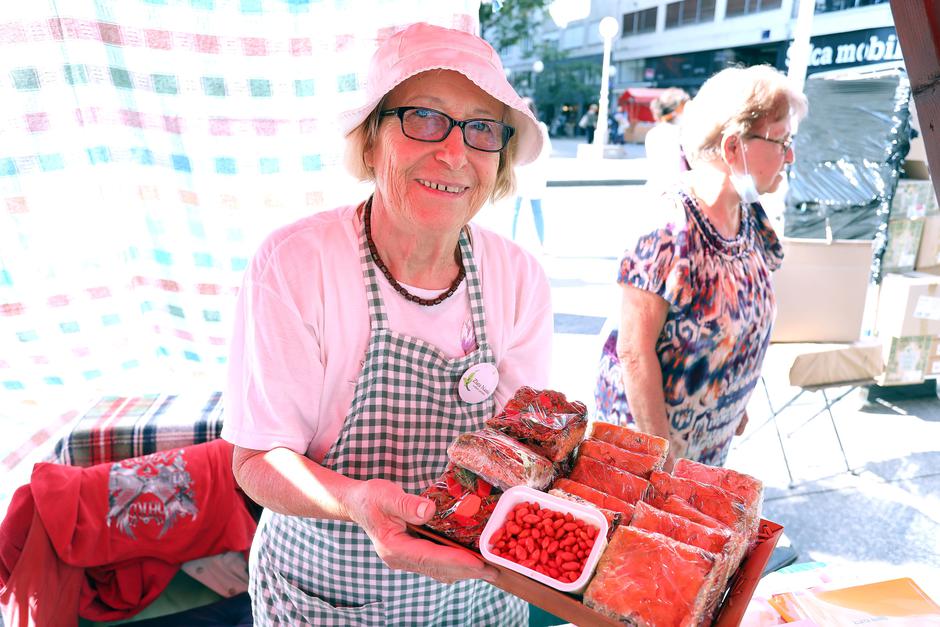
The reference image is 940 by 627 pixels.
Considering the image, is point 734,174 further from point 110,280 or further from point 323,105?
point 110,280

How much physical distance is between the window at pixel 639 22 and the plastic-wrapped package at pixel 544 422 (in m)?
30.1

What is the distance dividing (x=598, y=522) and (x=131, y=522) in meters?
1.88

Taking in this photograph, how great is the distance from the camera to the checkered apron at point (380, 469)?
1.33 metres

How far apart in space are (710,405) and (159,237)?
2165 millimetres

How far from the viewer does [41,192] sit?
7.08 ft

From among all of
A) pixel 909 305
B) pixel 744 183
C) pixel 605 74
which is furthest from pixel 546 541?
pixel 605 74

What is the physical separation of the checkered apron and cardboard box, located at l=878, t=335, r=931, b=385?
4.37m

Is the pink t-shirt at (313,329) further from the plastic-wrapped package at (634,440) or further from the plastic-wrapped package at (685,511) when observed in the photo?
the plastic-wrapped package at (685,511)

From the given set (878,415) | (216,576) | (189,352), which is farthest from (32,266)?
(878,415)

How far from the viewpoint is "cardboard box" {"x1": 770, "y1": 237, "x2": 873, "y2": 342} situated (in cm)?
369

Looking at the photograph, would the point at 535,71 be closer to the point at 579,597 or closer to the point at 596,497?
the point at 596,497

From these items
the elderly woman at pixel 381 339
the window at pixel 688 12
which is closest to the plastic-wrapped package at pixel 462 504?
the elderly woman at pixel 381 339

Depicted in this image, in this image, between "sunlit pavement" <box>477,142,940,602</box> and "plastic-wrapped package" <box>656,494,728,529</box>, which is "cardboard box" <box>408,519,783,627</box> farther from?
"sunlit pavement" <box>477,142,940,602</box>

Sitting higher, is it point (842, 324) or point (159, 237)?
point (159, 237)
